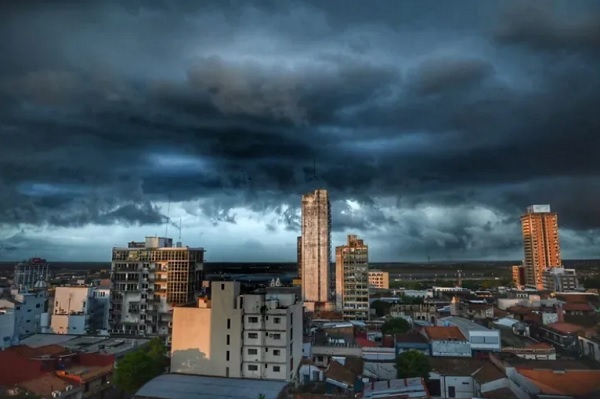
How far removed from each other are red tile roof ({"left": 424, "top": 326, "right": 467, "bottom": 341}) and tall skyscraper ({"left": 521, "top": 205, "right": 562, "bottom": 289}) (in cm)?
3688

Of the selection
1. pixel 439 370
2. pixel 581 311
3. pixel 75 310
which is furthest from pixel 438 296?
pixel 75 310

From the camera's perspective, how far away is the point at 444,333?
17.7 metres

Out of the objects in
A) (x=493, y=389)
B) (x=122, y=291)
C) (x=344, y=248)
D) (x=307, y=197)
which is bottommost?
(x=493, y=389)

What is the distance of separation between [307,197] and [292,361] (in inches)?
1014

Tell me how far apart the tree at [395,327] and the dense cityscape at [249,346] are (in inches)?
2.8

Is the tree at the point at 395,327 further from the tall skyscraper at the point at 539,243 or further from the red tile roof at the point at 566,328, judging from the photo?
the tall skyscraper at the point at 539,243

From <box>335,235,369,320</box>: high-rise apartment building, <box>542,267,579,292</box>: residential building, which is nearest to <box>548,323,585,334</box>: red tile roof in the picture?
<box>335,235,369,320</box>: high-rise apartment building

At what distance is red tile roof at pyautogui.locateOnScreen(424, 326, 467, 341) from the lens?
55.9 ft

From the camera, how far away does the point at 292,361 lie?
47.1ft

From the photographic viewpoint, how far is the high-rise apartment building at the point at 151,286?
21.9 m

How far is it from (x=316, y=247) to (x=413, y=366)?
2484cm

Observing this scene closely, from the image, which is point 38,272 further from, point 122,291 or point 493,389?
point 493,389

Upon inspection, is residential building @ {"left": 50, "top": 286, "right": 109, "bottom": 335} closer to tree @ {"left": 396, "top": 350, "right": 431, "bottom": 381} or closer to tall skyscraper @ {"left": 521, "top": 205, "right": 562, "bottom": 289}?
tree @ {"left": 396, "top": 350, "right": 431, "bottom": 381}

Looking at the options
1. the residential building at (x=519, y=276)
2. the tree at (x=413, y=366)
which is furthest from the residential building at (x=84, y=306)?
the residential building at (x=519, y=276)
